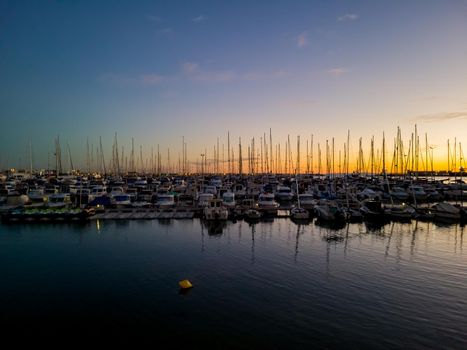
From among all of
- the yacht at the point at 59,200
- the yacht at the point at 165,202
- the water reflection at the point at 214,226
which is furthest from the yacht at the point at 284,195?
the yacht at the point at 59,200

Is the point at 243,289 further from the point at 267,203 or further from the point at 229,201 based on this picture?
the point at 229,201

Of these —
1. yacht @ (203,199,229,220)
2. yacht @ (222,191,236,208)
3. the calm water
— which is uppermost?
yacht @ (222,191,236,208)

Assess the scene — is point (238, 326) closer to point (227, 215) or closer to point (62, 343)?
point (62, 343)

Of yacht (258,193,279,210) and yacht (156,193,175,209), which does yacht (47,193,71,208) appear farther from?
yacht (258,193,279,210)

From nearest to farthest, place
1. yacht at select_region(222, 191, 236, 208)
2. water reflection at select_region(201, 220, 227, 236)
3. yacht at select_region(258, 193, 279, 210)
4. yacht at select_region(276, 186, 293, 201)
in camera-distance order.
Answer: water reflection at select_region(201, 220, 227, 236), yacht at select_region(258, 193, 279, 210), yacht at select_region(222, 191, 236, 208), yacht at select_region(276, 186, 293, 201)

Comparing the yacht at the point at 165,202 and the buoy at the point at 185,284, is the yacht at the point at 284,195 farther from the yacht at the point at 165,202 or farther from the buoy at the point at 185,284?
the buoy at the point at 185,284

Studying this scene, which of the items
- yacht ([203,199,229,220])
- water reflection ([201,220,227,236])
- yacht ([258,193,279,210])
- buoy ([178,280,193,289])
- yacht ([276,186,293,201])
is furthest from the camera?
yacht ([276,186,293,201])

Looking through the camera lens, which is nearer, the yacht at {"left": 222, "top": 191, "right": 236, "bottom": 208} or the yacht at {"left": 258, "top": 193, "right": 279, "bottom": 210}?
the yacht at {"left": 258, "top": 193, "right": 279, "bottom": 210}

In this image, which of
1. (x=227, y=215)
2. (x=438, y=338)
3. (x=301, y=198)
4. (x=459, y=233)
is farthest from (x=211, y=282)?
(x=301, y=198)

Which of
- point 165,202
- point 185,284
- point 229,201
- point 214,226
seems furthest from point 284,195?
point 185,284

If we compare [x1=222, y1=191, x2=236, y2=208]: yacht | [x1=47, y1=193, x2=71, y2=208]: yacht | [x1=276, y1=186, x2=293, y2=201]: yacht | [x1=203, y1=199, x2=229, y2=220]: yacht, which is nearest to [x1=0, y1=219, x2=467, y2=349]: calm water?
[x1=203, y1=199, x2=229, y2=220]: yacht

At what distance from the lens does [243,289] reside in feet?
74.5

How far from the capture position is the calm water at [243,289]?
55.6ft

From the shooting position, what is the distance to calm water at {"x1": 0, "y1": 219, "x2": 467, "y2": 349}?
16.9 metres
